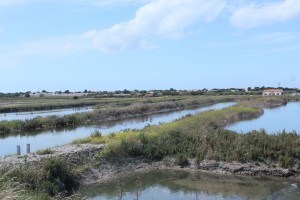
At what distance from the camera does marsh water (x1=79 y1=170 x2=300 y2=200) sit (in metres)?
14.9

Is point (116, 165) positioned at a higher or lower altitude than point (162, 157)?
lower

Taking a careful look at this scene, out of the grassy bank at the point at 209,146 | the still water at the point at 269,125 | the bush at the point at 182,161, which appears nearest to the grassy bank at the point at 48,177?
the grassy bank at the point at 209,146

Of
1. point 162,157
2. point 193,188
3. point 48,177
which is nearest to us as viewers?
point 48,177

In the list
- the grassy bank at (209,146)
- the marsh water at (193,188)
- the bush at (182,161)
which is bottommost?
the marsh water at (193,188)

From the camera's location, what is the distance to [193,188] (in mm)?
16062

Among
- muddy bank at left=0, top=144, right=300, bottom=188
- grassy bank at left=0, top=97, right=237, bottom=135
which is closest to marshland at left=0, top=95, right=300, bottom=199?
muddy bank at left=0, top=144, right=300, bottom=188

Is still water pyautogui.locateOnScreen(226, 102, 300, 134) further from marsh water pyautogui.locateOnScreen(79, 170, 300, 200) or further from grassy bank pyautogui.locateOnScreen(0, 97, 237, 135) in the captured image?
grassy bank pyautogui.locateOnScreen(0, 97, 237, 135)

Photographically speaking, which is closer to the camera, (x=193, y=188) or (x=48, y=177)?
(x=48, y=177)

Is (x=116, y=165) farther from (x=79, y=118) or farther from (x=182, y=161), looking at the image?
(x=79, y=118)

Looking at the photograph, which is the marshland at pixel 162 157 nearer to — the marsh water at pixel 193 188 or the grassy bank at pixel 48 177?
the grassy bank at pixel 48 177

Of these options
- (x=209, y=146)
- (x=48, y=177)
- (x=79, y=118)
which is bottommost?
(x=79, y=118)

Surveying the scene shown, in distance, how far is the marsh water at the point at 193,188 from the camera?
48.8 ft

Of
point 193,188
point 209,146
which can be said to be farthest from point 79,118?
point 193,188

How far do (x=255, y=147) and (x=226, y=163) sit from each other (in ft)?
4.82
